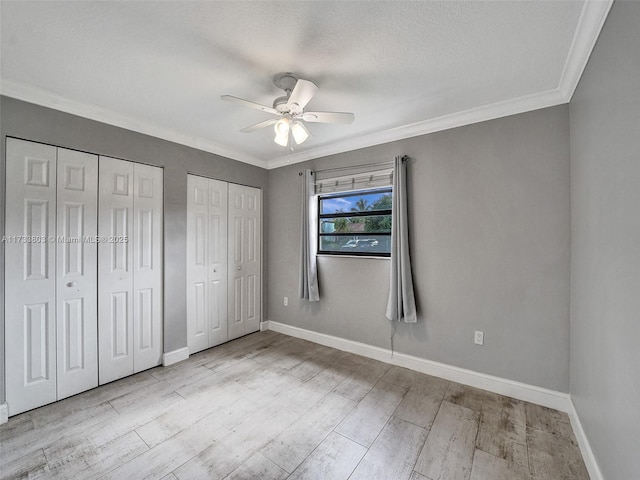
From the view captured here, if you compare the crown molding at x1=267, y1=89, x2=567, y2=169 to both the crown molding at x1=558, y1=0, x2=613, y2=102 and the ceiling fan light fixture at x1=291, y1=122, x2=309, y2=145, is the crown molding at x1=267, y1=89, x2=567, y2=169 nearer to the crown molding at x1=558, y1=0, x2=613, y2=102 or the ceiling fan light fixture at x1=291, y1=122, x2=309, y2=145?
the crown molding at x1=558, y1=0, x2=613, y2=102

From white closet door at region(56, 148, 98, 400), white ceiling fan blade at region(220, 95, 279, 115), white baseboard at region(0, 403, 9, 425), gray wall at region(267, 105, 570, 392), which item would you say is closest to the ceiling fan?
white ceiling fan blade at region(220, 95, 279, 115)

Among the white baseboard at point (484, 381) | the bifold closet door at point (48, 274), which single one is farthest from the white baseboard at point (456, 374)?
the bifold closet door at point (48, 274)

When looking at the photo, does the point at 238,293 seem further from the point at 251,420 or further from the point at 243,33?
the point at 243,33

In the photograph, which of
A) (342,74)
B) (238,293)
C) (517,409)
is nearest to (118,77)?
(342,74)

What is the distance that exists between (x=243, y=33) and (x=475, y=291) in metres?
2.62

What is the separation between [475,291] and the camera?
7.91ft

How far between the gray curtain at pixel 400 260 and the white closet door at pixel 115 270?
2.60 meters

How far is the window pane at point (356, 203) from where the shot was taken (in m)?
3.04

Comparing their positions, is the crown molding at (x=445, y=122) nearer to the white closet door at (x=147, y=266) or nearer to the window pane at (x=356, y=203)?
the window pane at (x=356, y=203)

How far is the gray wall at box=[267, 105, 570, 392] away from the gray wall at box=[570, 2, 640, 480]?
0.93 feet

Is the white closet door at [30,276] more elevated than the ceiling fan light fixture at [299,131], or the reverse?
the ceiling fan light fixture at [299,131]

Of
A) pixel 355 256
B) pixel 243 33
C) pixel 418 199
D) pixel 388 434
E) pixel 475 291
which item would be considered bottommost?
pixel 388 434

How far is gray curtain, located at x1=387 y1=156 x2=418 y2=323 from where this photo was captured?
2.64 metres

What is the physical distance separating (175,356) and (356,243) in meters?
2.37
